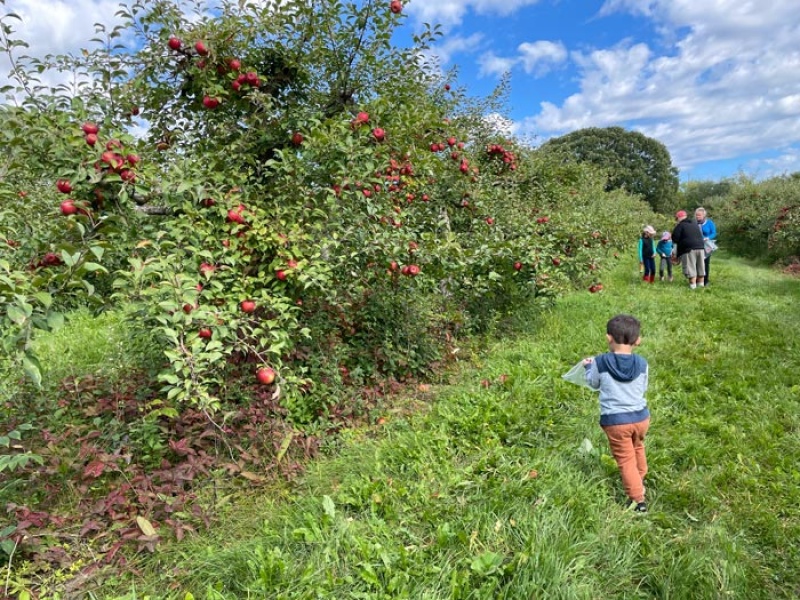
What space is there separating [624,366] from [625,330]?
0.64ft

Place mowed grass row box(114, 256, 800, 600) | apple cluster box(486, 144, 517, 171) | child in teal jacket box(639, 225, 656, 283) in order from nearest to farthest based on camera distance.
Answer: mowed grass row box(114, 256, 800, 600) < apple cluster box(486, 144, 517, 171) < child in teal jacket box(639, 225, 656, 283)

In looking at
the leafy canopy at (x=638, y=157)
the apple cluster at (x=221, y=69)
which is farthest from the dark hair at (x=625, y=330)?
the leafy canopy at (x=638, y=157)

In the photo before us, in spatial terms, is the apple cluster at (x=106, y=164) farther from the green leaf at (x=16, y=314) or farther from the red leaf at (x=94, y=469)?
the red leaf at (x=94, y=469)

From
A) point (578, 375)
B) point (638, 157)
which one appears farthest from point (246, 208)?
point (638, 157)

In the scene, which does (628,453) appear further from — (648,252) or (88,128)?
(648,252)

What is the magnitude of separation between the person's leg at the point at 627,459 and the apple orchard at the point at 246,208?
1.81 meters

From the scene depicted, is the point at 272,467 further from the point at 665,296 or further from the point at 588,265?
the point at 665,296

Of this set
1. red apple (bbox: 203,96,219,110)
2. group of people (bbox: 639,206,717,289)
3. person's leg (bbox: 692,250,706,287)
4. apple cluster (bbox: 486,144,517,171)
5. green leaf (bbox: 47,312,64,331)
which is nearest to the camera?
green leaf (bbox: 47,312,64,331)

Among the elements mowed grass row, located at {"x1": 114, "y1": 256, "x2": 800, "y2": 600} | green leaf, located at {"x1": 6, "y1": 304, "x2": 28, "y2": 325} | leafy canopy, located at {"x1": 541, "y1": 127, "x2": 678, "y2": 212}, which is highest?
leafy canopy, located at {"x1": 541, "y1": 127, "x2": 678, "y2": 212}

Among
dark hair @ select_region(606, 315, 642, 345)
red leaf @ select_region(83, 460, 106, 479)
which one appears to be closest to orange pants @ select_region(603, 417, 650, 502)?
dark hair @ select_region(606, 315, 642, 345)

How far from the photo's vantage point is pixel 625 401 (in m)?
2.42

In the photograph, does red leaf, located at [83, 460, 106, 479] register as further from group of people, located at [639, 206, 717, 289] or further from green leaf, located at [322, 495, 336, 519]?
group of people, located at [639, 206, 717, 289]

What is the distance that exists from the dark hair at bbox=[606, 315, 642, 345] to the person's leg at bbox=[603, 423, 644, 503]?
45 cm

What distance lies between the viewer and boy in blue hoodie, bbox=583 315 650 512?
2404mm
